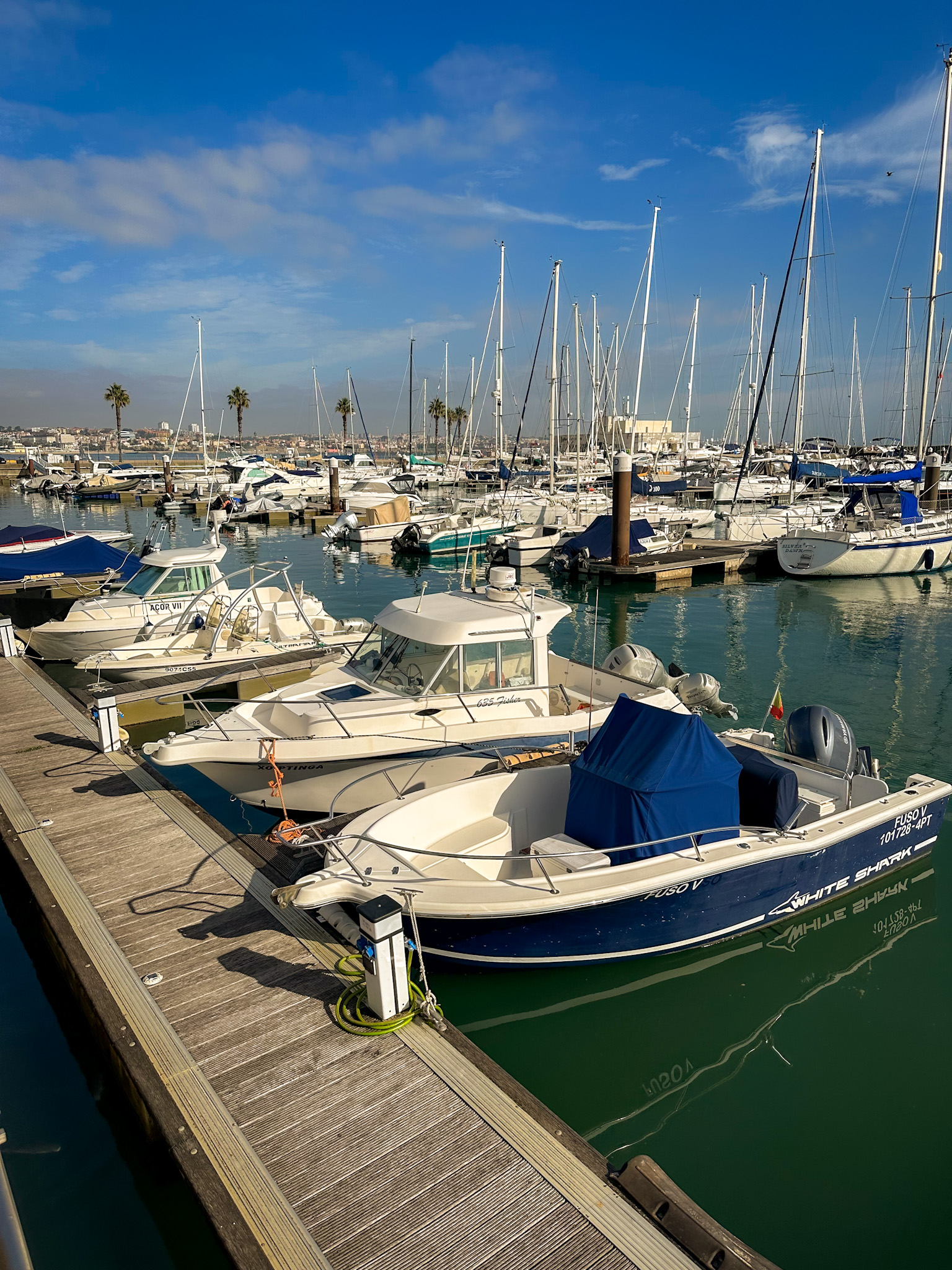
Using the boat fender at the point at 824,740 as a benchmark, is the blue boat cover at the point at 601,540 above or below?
above

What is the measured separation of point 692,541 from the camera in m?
38.4

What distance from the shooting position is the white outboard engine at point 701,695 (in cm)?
1231

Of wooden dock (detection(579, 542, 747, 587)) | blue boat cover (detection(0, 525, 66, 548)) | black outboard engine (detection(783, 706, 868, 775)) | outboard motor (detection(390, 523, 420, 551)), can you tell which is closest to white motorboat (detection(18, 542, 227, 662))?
blue boat cover (detection(0, 525, 66, 548))

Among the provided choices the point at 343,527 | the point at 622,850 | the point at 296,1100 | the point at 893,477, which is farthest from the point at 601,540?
the point at 296,1100

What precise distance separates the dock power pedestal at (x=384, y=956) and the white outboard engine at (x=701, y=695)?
7.68 meters

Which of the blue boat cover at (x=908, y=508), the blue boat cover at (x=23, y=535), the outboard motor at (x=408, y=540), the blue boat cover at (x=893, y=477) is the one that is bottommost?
the outboard motor at (x=408, y=540)

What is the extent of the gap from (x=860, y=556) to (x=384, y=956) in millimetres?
29821

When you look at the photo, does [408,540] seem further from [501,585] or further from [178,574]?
[501,585]

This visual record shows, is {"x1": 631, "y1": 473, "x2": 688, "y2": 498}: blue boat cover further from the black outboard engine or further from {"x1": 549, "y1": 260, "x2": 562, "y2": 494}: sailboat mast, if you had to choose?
the black outboard engine

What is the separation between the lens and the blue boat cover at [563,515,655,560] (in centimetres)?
3209

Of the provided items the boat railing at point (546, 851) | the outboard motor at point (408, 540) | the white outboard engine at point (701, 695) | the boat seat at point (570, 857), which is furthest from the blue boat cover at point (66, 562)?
the boat seat at point (570, 857)

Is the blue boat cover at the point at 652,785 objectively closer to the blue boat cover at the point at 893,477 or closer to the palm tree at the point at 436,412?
the blue boat cover at the point at 893,477

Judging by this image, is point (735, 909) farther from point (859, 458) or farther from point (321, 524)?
point (859, 458)

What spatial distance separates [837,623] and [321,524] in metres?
A: 36.9
